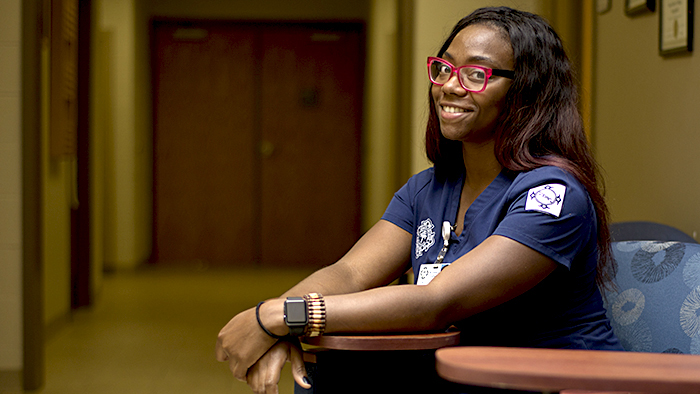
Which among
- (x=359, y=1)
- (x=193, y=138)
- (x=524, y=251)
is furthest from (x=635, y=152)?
(x=193, y=138)

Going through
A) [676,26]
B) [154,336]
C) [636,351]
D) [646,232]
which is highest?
[676,26]

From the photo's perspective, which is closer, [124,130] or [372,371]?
[372,371]

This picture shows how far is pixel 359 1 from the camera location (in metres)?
5.89

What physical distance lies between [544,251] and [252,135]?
5015mm

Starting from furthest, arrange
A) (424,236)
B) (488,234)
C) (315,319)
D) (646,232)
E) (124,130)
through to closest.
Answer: (124,130)
(646,232)
(424,236)
(488,234)
(315,319)

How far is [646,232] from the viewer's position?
1763 millimetres

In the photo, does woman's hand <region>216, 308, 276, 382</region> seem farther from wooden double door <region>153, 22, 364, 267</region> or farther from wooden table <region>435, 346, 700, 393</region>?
wooden double door <region>153, 22, 364, 267</region>

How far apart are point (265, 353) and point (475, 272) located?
0.39 metres

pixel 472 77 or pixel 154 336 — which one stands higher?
pixel 472 77

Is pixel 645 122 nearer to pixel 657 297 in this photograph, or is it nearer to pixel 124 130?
pixel 657 297

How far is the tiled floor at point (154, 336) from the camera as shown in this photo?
9.14 ft
